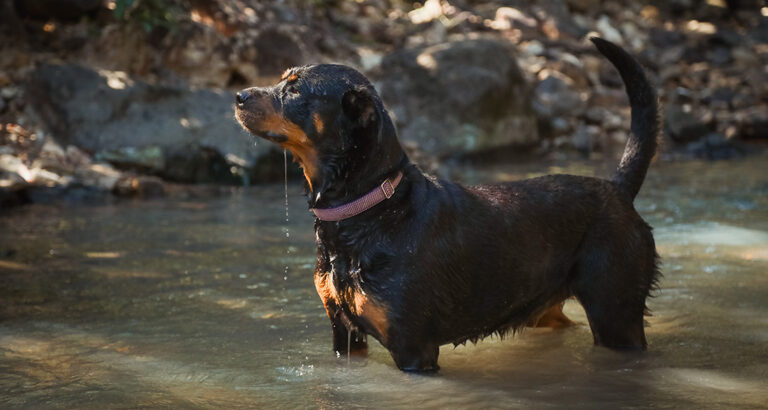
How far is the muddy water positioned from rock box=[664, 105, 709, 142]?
23.8ft

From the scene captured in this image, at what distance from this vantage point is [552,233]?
423 centimetres

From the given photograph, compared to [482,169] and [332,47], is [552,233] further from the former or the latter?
[332,47]

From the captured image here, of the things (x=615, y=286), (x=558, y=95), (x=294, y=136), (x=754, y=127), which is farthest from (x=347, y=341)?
(x=754, y=127)

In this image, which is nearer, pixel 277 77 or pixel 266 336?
pixel 266 336

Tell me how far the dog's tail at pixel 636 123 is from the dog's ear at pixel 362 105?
1.56 meters

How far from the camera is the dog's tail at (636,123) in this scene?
4629 mm

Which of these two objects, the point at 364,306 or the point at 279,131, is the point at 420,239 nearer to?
the point at 364,306

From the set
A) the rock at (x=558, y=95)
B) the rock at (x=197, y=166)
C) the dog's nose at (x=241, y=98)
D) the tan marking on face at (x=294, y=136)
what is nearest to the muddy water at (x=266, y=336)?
the tan marking on face at (x=294, y=136)

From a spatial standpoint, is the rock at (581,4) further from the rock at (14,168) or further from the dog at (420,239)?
the dog at (420,239)

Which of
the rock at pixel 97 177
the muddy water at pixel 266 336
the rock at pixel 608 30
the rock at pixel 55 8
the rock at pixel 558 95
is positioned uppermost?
the rock at pixel 608 30

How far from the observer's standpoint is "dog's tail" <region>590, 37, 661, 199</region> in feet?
15.2

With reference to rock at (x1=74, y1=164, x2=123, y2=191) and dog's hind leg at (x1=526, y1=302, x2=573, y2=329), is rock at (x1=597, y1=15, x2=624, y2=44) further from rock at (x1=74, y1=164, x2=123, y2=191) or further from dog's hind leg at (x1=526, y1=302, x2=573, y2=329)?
dog's hind leg at (x1=526, y1=302, x2=573, y2=329)

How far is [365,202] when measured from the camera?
12.5ft

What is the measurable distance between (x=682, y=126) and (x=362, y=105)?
1264 centimetres
